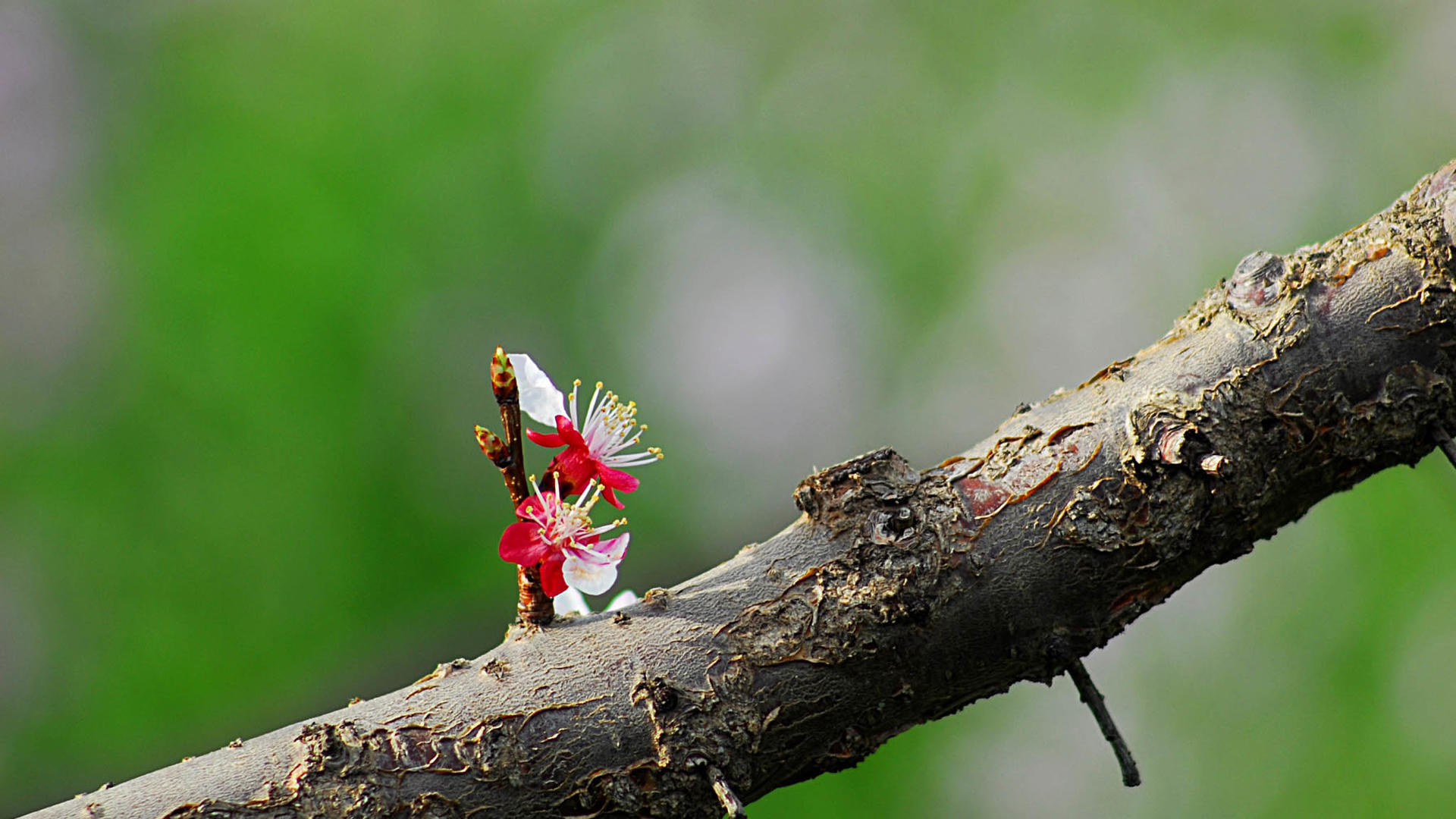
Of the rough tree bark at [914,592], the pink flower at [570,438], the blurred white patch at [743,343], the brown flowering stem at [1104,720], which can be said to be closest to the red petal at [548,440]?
the pink flower at [570,438]

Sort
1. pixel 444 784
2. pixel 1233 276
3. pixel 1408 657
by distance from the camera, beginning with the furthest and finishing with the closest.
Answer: pixel 1408 657
pixel 1233 276
pixel 444 784

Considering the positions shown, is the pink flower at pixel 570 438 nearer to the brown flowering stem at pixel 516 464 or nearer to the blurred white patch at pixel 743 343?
the brown flowering stem at pixel 516 464

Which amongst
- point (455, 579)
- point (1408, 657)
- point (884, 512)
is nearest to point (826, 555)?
point (884, 512)

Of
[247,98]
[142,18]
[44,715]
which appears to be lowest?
[44,715]

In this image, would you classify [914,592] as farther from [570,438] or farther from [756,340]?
[756,340]

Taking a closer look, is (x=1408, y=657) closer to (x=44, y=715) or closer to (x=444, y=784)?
(x=444, y=784)

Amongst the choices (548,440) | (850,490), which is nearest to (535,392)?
(548,440)

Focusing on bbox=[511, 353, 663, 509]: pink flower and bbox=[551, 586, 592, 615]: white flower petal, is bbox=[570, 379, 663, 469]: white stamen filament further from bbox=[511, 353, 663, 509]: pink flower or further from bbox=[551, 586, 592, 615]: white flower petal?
bbox=[551, 586, 592, 615]: white flower petal
